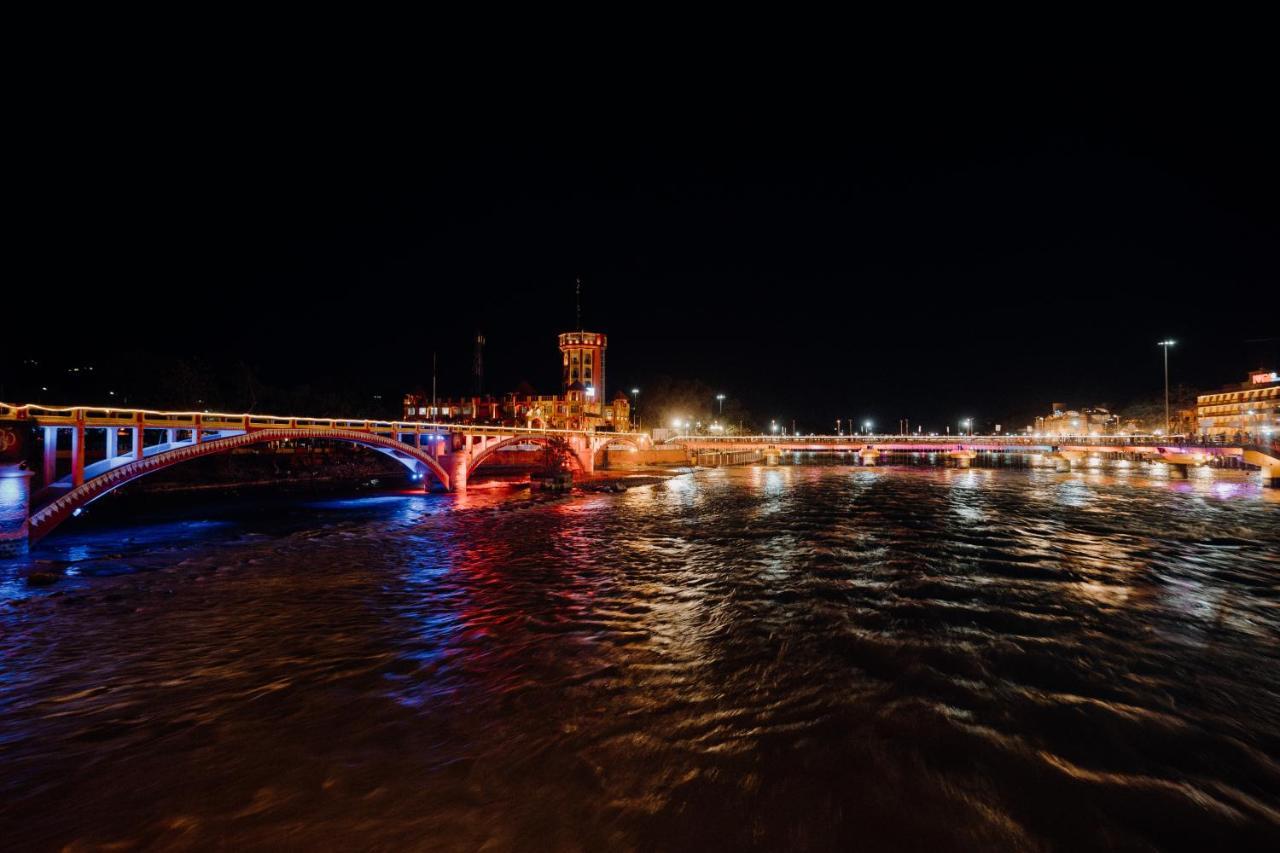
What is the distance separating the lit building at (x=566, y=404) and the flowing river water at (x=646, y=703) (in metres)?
130

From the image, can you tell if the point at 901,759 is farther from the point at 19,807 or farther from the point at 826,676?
the point at 19,807

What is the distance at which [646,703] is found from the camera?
979 centimetres

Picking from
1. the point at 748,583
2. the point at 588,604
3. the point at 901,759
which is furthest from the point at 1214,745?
the point at 588,604

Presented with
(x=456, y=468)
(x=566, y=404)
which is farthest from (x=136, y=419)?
(x=566, y=404)

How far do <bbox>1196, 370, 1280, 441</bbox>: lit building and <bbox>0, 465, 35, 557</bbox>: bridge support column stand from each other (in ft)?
Result: 589

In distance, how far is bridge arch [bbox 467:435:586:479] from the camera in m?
58.1

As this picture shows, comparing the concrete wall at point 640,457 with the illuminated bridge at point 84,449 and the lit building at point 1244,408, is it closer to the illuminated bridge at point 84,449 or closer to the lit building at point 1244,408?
the illuminated bridge at point 84,449

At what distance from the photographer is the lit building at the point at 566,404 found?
152375 mm

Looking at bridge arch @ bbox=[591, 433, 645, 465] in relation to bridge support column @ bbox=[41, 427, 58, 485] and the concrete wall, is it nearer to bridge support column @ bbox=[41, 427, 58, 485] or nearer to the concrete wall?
the concrete wall

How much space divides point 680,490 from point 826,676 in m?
43.8

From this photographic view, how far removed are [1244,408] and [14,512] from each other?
203 meters

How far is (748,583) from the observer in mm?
18719

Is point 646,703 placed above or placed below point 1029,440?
below

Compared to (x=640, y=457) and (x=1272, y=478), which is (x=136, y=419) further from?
(x=1272, y=478)
